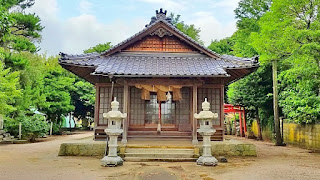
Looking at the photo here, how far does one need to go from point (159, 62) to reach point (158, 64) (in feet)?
0.99

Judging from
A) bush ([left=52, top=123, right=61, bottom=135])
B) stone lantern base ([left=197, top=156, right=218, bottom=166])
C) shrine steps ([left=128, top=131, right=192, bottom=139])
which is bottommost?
bush ([left=52, top=123, right=61, bottom=135])

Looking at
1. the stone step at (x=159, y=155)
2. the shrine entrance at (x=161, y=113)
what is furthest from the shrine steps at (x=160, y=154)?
the shrine entrance at (x=161, y=113)

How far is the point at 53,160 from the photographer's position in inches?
415

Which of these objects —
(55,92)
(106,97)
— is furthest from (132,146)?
(55,92)

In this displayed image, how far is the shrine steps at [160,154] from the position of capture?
1063 cm

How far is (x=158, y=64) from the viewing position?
42.1 ft

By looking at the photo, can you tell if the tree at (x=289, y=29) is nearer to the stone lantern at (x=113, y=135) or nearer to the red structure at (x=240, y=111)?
the stone lantern at (x=113, y=135)

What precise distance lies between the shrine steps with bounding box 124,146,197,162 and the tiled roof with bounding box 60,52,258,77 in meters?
2.94

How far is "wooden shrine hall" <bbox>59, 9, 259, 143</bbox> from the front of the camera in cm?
1264

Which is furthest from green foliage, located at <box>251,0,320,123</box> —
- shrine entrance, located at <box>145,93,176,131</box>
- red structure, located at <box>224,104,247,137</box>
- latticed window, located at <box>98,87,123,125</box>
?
red structure, located at <box>224,104,247,137</box>

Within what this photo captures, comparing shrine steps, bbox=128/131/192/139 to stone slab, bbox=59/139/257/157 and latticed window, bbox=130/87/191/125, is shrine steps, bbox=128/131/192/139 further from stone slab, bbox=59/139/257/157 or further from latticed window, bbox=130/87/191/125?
stone slab, bbox=59/139/257/157

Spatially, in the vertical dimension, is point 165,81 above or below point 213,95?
above

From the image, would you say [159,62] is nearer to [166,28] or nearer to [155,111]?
[166,28]

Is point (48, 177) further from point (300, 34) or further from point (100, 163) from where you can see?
point (300, 34)
